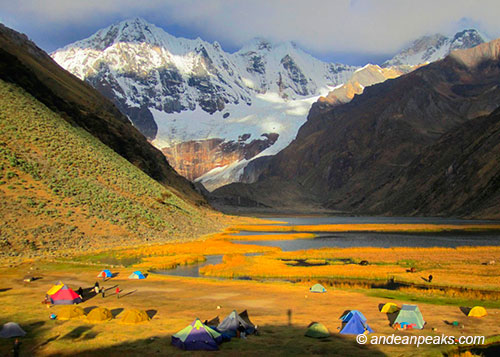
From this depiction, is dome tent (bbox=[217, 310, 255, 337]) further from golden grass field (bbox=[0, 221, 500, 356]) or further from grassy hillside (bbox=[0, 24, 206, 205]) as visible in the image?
grassy hillside (bbox=[0, 24, 206, 205])

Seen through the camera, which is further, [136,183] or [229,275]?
[136,183]

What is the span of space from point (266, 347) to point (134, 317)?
8.79 metres

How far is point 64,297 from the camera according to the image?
111ft

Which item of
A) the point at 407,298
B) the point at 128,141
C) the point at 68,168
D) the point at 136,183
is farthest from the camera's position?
the point at 128,141

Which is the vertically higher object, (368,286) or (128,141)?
(128,141)

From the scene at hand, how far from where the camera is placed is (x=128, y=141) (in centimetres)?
13212

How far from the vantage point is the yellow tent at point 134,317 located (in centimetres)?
2877

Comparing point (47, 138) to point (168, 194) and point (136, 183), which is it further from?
point (168, 194)

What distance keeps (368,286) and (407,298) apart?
7341 mm

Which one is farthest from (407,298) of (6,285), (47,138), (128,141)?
(128,141)

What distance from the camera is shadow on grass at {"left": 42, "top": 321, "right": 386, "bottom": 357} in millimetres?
23297

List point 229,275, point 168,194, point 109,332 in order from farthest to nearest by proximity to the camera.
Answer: point 168,194 → point 229,275 → point 109,332

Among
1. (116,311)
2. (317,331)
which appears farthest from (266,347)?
(116,311)

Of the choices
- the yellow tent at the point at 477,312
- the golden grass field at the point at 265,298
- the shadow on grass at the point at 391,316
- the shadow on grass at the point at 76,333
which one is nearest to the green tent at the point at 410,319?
the golden grass field at the point at 265,298
